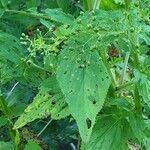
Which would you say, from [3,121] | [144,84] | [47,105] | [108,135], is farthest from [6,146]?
[144,84]

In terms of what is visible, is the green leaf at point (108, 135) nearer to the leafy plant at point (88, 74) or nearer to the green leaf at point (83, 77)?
the leafy plant at point (88, 74)

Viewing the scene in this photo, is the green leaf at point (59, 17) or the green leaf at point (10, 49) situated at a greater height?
the green leaf at point (59, 17)

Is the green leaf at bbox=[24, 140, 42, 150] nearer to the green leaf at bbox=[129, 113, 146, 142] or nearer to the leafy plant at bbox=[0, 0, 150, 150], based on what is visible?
the leafy plant at bbox=[0, 0, 150, 150]

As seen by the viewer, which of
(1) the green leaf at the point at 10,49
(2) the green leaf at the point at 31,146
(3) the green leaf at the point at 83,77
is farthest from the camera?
(2) the green leaf at the point at 31,146

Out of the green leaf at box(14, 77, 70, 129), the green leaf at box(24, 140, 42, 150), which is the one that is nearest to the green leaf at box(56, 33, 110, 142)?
the green leaf at box(14, 77, 70, 129)

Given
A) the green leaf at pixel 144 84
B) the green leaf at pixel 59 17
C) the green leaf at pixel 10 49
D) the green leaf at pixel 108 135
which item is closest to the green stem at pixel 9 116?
the green leaf at pixel 10 49

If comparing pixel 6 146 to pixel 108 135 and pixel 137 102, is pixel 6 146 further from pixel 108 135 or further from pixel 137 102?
pixel 137 102

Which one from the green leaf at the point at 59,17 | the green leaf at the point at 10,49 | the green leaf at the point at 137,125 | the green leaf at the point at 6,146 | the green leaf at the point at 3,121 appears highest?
the green leaf at the point at 59,17

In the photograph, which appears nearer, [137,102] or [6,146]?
[137,102]
